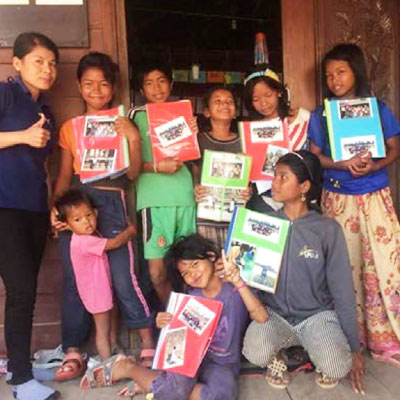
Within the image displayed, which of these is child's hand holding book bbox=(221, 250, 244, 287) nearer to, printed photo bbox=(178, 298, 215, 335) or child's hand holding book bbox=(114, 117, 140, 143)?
printed photo bbox=(178, 298, 215, 335)

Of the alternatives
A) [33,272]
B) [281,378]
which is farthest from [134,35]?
[281,378]

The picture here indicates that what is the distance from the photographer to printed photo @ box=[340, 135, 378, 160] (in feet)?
8.03

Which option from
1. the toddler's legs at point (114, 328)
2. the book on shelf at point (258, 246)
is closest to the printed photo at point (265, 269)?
the book on shelf at point (258, 246)

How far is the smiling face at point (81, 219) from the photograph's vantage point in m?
2.35

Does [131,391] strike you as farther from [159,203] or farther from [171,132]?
[171,132]

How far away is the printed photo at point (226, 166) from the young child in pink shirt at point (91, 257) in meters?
0.58

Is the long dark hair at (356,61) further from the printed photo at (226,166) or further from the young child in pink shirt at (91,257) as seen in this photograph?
the young child in pink shirt at (91,257)

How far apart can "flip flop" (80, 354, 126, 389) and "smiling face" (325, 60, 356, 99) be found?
6.10 ft

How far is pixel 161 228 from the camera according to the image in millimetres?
2465

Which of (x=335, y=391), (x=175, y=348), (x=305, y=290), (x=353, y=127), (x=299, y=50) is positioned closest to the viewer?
(x=175, y=348)

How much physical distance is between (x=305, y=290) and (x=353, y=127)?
0.92 meters

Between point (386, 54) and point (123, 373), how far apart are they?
247 cm

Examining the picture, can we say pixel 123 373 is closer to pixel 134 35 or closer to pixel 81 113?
pixel 81 113

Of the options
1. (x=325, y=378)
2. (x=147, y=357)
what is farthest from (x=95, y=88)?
(x=325, y=378)
